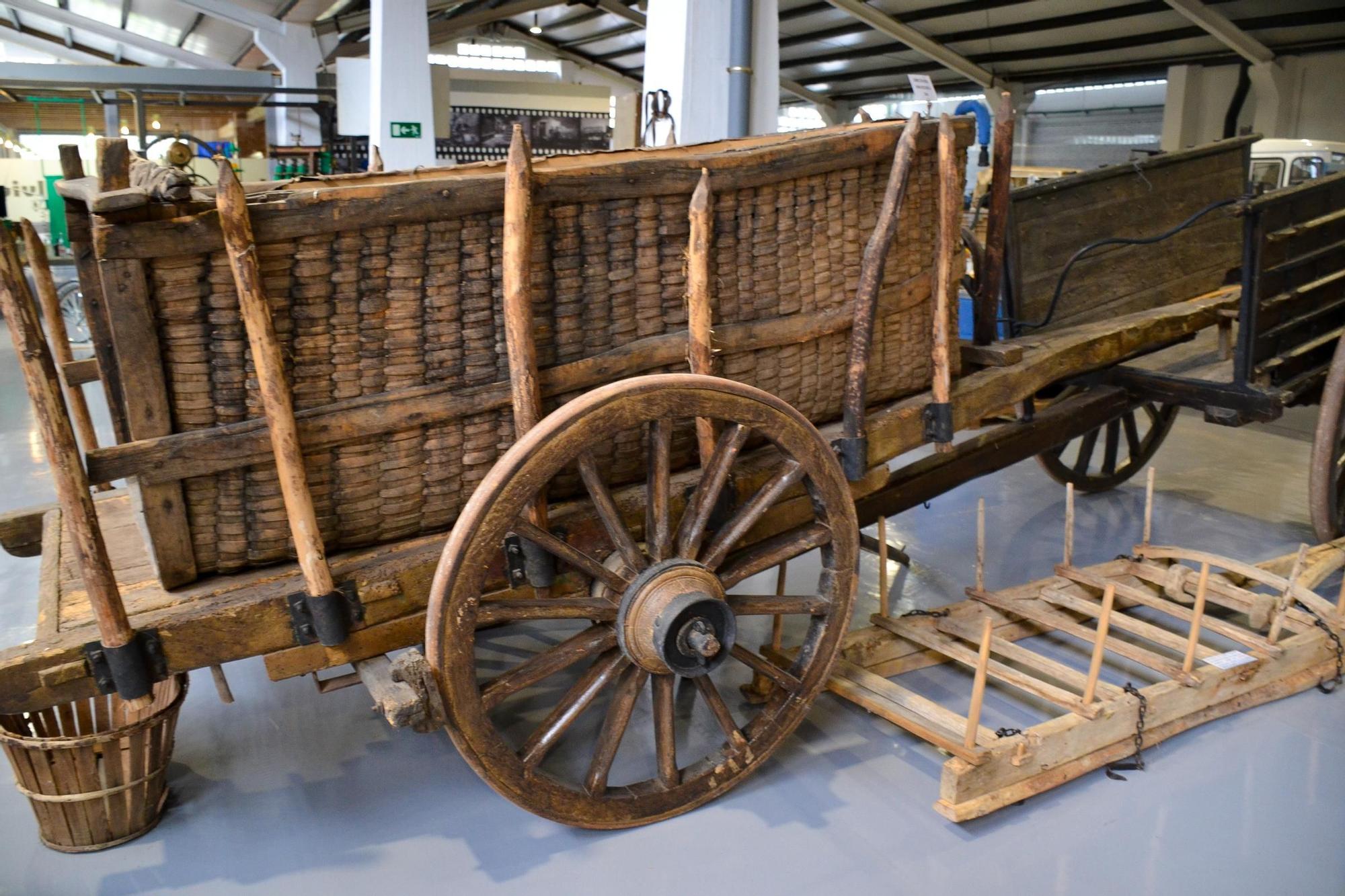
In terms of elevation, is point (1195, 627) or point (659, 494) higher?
point (659, 494)

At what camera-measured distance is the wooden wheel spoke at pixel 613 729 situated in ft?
7.88

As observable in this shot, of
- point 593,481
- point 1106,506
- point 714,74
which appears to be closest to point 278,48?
point 714,74

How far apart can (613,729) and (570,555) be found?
44cm

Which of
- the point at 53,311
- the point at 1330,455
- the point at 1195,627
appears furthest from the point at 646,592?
the point at 1330,455

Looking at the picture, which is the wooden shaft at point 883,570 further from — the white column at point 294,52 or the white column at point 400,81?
the white column at point 294,52

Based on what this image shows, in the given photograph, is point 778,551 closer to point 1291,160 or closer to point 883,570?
point 883,570

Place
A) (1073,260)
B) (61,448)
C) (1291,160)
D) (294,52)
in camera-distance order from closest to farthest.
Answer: (61,448) → (1073,260) → (1291,160) → (294,52)

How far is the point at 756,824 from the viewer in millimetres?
2557

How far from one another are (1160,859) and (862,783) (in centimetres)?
71

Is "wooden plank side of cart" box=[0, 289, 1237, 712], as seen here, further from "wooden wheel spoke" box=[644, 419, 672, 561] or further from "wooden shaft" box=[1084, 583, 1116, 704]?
"wooden shaft" box=[1084, 583, 1116, 704]

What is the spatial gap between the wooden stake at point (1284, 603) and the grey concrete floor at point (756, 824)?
0.20m

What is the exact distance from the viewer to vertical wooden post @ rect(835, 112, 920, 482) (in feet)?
8.93

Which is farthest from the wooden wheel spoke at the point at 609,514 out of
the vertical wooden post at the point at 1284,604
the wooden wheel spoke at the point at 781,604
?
the vertical wooden post at the point at 1284,604

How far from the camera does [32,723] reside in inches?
102
